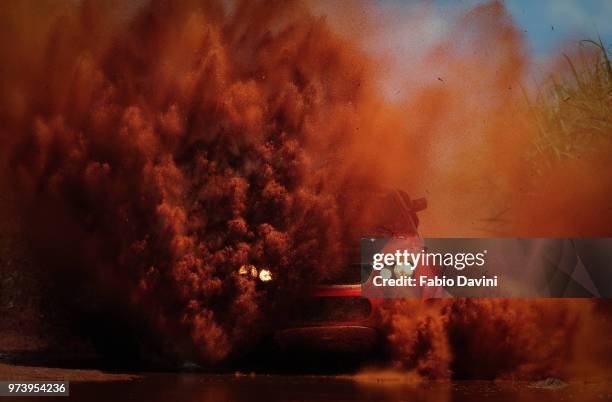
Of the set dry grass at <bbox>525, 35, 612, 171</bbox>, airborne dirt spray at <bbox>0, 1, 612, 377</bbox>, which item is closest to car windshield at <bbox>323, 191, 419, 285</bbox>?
airborne dirt spray at <bbox>0, 1, 612, 377</bbox>

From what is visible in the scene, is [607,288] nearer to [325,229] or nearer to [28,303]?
[325,229]

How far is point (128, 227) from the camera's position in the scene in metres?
14.4

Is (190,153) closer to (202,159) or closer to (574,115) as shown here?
(202,159)

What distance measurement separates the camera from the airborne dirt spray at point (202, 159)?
13031 millimetres

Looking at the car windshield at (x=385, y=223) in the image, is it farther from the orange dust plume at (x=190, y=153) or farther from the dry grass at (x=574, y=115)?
the dry grass at (x=574, y=115)

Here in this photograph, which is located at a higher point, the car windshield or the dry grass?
the dry grass

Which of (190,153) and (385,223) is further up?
(190,153)

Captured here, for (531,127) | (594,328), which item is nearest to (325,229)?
(594,328)

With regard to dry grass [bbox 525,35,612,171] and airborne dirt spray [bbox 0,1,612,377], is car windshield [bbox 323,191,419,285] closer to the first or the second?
airborne dirt spray [bbox 0,1,612,377]

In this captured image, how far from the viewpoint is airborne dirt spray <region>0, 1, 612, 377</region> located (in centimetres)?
1303

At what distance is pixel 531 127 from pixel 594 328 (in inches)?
359

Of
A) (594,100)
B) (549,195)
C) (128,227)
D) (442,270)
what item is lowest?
(442,270)

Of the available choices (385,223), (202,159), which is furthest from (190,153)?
(385,223)

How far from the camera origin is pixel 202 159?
1398 cm
